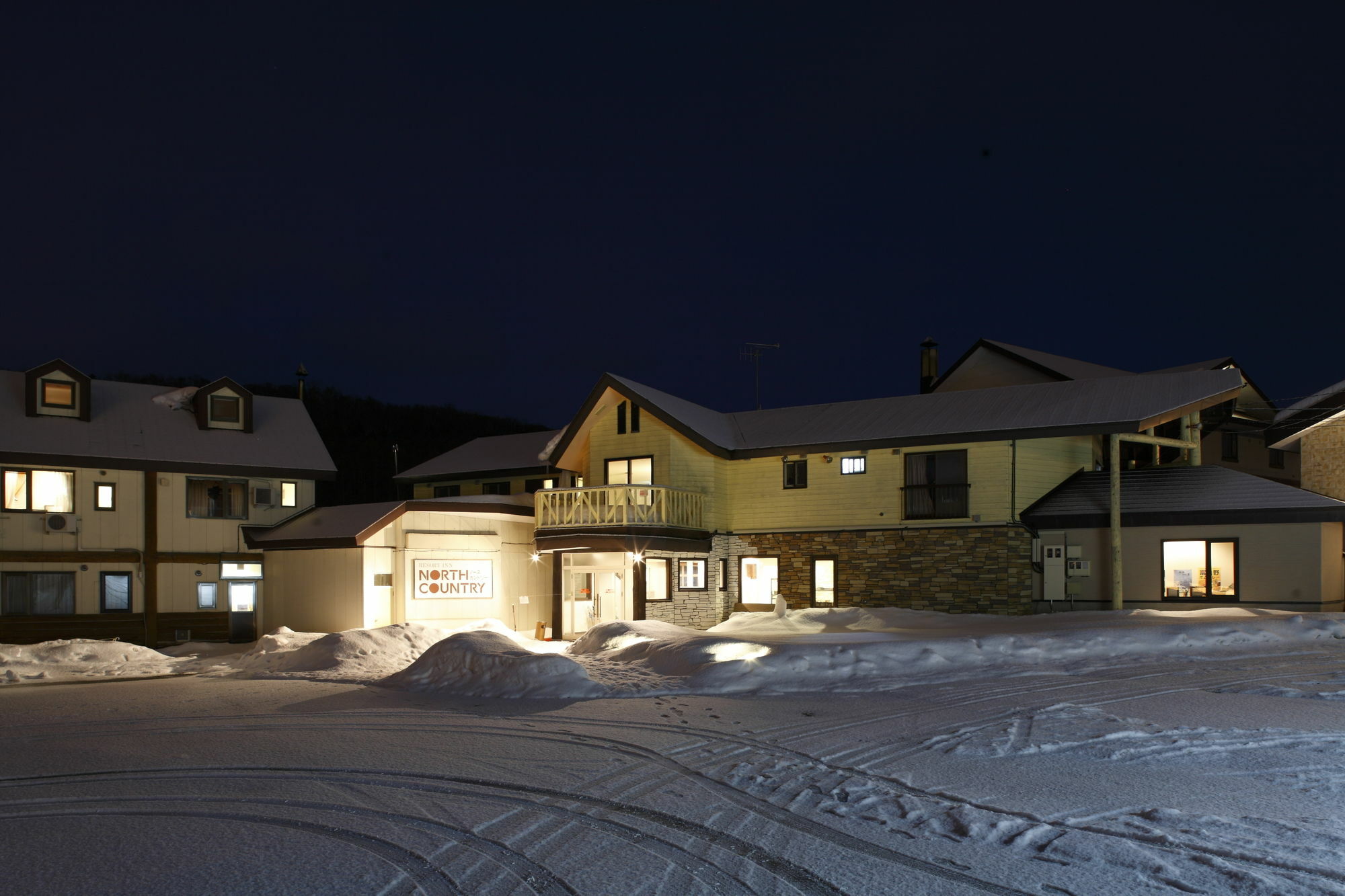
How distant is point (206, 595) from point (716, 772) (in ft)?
69.6

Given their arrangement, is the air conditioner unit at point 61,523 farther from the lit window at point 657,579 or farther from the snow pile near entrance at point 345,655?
the lit window at point 657,579

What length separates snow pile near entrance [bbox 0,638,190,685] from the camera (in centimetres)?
1769

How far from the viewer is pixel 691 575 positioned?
24.7 m

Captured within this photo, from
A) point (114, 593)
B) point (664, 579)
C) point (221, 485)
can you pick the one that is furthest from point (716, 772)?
point (221, 485)

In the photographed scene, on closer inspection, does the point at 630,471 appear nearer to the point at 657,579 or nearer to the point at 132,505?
the point at 657,579

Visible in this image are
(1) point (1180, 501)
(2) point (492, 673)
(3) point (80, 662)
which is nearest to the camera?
(2) point (492, 673)

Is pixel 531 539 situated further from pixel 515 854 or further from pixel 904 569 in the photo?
pixel 515 854

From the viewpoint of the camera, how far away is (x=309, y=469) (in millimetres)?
27609

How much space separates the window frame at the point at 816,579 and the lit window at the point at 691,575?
2.63m

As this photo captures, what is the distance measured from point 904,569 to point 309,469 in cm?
1647

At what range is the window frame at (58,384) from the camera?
25.2 meters

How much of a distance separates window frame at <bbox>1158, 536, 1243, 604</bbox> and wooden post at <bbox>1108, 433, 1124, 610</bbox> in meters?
0.95

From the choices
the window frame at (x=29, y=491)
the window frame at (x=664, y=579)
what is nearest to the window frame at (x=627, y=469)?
the window frame at (x=664, y=579)

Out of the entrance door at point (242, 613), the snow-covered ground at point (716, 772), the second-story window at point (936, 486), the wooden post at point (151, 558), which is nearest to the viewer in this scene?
the snow-covered ground at point (716, 772)
